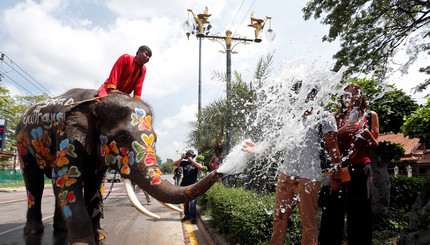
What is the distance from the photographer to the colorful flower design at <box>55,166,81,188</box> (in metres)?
3.66

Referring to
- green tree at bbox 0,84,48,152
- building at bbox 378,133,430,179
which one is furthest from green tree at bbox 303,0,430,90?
green tree at bbox 0,84,48,152

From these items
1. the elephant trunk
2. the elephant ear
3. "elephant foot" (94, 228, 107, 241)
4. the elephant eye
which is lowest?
"elephant foot" (94, 228, 107, 241)

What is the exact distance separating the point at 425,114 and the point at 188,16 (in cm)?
777

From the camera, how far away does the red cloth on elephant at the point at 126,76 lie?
4.27 m

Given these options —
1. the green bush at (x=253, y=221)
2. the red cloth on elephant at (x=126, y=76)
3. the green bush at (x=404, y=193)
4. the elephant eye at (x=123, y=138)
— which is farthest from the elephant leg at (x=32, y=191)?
the green bush at (x=404, y=193)

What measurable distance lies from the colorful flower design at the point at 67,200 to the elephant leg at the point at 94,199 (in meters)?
0.76

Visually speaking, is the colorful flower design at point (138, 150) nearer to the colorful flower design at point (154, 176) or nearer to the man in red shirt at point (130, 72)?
the colorful flower design at point (154, 176)

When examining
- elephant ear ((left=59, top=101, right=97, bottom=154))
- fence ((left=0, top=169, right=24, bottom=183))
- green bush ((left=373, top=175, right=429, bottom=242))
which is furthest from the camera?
fence ((left=0, top=169, right=24, bottom=183))

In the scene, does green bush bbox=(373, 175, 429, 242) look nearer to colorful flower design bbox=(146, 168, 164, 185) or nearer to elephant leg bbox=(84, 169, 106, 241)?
colorful flower design bbox=(146, 168, 164, 185)

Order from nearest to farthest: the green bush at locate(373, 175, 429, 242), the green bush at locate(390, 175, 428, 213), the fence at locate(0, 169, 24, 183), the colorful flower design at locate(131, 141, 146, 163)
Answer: the colorful flower design at locate(131, 141, 146, 163) < the green bush at locate(373, 175, 429, 242) < the green bush at locate(390, 175, 428, 213) < the fence at locate(0, 169, 24, 183)

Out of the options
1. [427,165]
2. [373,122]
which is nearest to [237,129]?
A: [373,122]

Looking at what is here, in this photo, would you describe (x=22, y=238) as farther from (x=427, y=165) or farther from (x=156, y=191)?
(x=427, y=165)

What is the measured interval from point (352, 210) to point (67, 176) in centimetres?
337

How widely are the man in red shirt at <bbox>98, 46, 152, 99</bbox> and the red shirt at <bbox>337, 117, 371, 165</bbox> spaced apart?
310 centimetres
